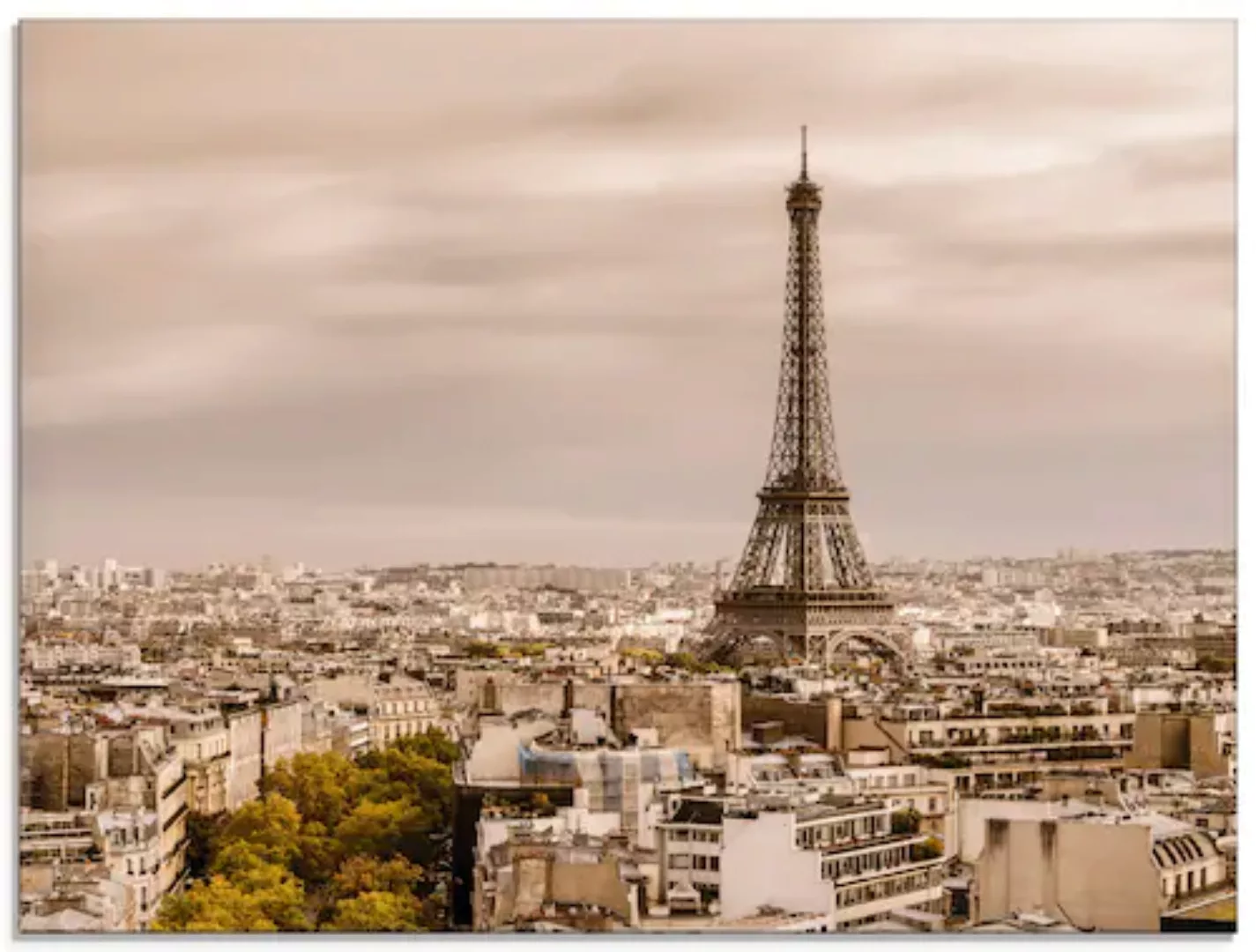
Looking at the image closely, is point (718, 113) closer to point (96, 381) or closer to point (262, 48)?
point (262, 48)

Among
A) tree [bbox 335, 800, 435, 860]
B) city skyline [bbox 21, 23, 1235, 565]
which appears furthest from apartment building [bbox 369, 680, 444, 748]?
city skyline [bbox 21, 23, 1235, 565]

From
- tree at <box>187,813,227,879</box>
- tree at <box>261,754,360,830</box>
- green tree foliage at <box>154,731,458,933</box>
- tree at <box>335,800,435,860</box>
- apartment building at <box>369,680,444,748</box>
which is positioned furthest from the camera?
apartment building at <box>369,680,444,748</box>

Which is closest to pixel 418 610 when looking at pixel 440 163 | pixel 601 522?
pixel 601 522

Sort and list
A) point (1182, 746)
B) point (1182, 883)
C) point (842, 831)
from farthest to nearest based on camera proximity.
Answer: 1. point (1182, 746)
2. point (842, 831)
3. point (1182, 883)

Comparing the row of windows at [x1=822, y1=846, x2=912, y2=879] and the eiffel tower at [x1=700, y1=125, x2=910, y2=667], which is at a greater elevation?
the eiffel tower at [x1=700, y1=125, x2=910, y2=667]

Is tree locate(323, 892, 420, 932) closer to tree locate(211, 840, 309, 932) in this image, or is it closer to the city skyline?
tree locate(211, 840, 309, 932)

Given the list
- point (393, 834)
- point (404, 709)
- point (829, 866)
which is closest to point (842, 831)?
point (829, 866)

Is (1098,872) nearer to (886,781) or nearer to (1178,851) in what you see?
(1178,851)

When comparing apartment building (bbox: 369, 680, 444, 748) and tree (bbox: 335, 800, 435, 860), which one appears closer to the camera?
tree (bbox: 335, 800, 435, 860)
